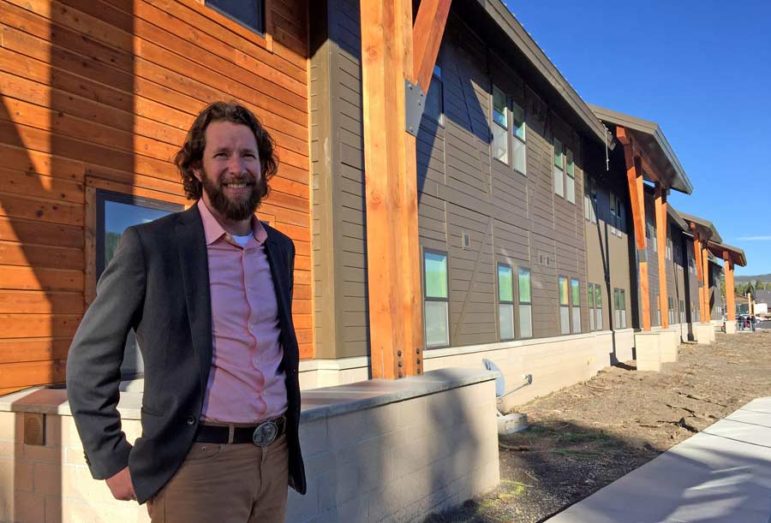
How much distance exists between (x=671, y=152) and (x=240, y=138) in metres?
20.0

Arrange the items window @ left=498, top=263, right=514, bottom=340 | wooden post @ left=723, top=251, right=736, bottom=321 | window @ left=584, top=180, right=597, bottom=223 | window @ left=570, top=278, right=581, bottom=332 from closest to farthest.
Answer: window @ left=498, top=263, right=514, bottom=340, window @ left=570, top=278, right=581, bottom=332, window @ left=584, top=180, right=597, bottom=223, wooden post @ left=723, top=251, right=736, bottom=321

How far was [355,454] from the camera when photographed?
417cm

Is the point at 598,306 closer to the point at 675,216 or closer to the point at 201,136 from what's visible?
the point at 675,216

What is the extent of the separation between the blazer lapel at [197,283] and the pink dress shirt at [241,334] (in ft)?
0.10

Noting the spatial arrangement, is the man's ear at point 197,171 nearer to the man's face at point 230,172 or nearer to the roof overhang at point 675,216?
the man's face at point 230,172

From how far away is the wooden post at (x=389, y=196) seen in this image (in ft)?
17.3

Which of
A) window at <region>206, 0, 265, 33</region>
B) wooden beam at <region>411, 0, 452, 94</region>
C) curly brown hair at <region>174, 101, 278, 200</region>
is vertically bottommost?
curly brown hair at <region>174, 101, 278, 200</region>

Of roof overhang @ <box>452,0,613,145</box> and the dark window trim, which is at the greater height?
roof overhang @ <box>452,0,613,145</box>

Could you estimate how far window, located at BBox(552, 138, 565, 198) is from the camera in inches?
603

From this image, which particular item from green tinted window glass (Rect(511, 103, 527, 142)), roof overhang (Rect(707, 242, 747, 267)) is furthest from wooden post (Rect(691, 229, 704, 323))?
green tinted window glass (Rect(511, 103, 527, 142))

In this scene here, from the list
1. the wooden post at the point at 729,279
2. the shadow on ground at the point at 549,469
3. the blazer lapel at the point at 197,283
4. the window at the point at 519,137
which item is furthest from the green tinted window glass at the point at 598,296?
the wooden post at the point at 729,279

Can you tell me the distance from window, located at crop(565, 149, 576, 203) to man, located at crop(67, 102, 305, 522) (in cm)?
1472

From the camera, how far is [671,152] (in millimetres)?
19766

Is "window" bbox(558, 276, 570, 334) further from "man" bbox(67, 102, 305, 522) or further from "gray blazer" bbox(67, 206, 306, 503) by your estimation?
"gray blazer" bbox(67, 206, 306, 503)
